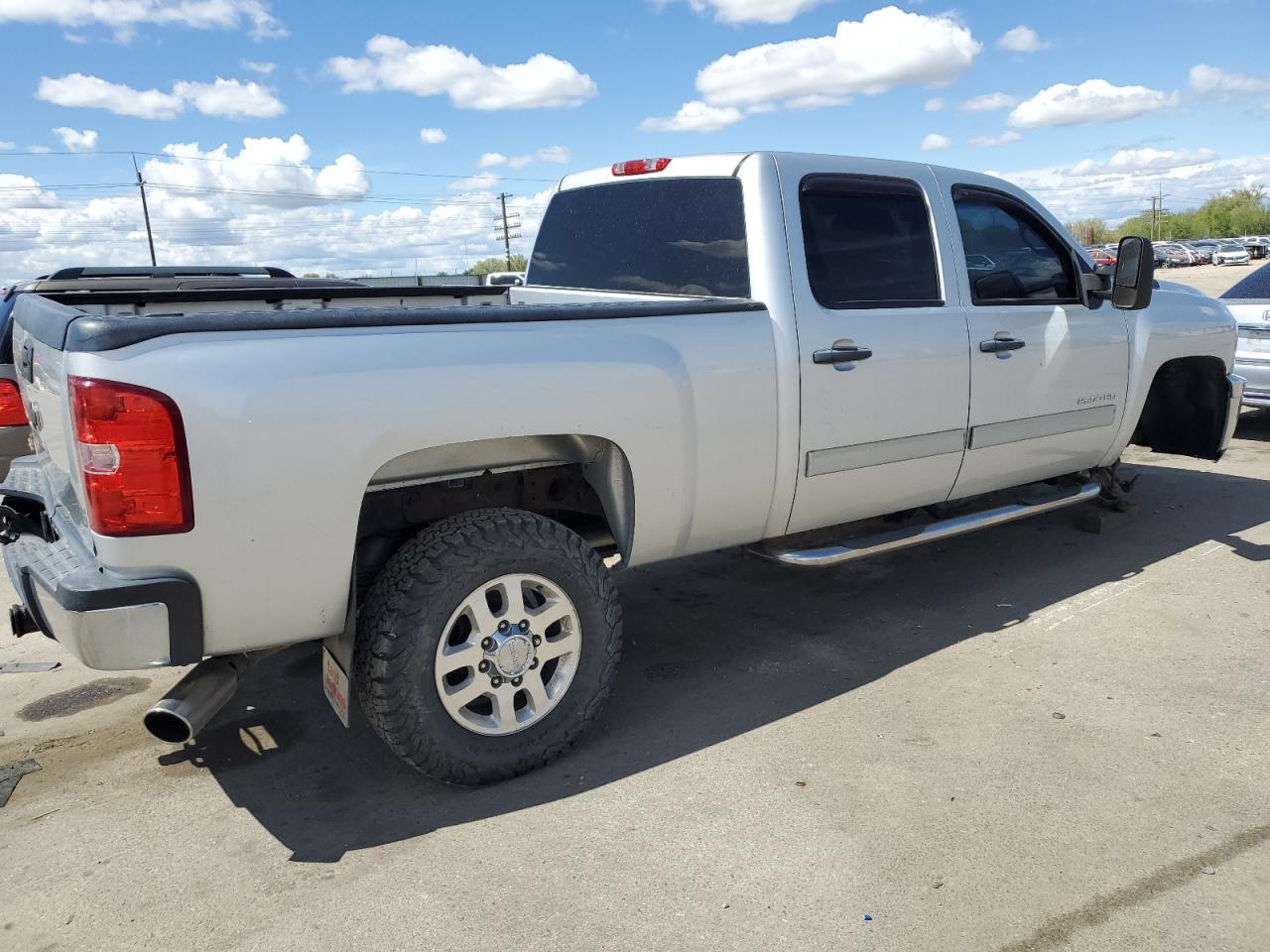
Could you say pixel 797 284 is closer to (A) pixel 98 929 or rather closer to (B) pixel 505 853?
(B) pixel 505 853

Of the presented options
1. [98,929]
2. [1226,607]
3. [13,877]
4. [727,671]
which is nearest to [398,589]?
[98,929]

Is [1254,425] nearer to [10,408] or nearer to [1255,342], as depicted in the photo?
[1255,342]

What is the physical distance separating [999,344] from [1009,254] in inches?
23.8

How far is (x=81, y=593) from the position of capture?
8.29 feet

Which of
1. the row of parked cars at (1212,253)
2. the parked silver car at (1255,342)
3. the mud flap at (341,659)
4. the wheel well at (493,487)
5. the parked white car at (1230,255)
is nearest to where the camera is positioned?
the mud flap at (341,659)

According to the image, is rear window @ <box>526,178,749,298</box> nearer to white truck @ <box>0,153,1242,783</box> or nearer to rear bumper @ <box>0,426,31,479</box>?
white truck @ <box>0,153,1242,783</box>

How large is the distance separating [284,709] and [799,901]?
2224mm

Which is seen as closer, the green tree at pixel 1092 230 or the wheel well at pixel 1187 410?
the wheel well at pixel 1187 410

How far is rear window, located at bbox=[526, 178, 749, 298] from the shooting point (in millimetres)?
3934

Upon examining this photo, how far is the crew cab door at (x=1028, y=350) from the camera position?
14.5 ft

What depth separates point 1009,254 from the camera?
471 cm

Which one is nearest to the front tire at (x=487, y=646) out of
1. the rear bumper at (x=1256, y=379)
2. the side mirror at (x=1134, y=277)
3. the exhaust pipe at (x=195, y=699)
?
the exhaust pipe at (x=195, y=699)

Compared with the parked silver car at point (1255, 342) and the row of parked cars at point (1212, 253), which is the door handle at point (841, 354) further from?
the row of parked cars at point (1212, 253)

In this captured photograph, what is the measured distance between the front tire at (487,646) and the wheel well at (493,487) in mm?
184
